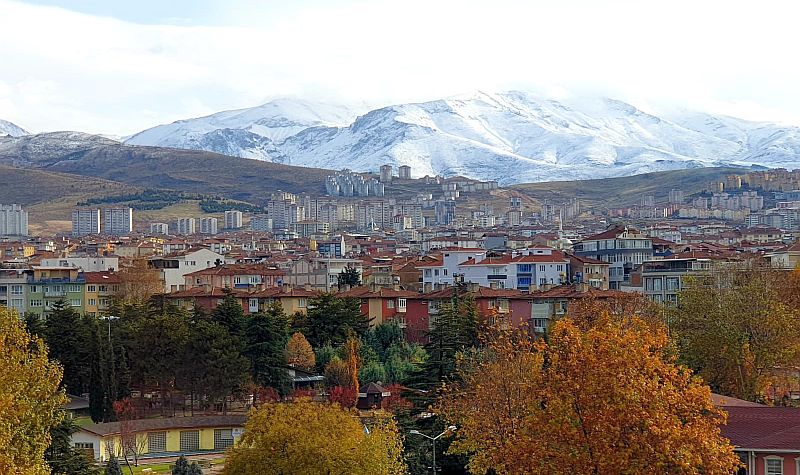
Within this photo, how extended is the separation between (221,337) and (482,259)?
124ft

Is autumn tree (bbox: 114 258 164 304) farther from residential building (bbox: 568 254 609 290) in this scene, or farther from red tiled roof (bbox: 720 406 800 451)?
red tiled roof (bbox: 720 406 800 451)

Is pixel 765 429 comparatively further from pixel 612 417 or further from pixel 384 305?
pixel 384 305

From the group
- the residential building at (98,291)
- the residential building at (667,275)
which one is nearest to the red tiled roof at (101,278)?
the residential building at (98,291)

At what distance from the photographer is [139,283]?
84875 millimetres

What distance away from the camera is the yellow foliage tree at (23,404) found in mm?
27067

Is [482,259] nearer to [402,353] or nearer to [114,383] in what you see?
[402,353]

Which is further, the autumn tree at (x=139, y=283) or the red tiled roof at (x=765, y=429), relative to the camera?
the autumn tree at (x=139, y=283)

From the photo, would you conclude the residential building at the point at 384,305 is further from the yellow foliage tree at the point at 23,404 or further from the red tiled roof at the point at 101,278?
the yellow foliage tree at the point at 23,404

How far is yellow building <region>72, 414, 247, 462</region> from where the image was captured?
47625mm

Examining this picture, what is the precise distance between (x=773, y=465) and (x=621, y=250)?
6084 cm

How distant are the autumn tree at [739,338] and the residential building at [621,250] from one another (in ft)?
122

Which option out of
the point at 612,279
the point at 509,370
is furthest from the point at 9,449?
the point at 612,279

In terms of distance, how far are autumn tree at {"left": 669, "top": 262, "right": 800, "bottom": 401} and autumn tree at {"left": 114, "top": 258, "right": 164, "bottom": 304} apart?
35.0 m

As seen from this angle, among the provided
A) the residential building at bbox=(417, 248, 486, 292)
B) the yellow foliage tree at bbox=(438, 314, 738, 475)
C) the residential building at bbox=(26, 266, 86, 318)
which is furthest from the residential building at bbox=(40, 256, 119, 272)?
the yellow foliage tree at bbox=(438, 314, 738, 475)
